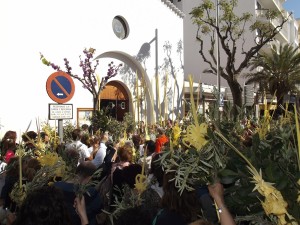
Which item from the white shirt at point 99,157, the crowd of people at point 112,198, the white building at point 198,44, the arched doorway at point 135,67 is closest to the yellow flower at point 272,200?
the crowd of people at point 112,198

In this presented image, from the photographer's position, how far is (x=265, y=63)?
22.9m

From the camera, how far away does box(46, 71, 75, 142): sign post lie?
632 centimetres

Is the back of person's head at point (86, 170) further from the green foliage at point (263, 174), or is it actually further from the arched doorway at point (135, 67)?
the arched doorway at point (135, 67)

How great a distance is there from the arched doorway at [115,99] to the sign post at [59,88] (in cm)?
1017

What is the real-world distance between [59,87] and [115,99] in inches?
439

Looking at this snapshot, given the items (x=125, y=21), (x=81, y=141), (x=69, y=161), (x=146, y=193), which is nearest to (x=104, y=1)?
(x=125, y=21)

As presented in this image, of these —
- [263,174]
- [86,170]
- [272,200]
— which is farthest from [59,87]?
[272,200]

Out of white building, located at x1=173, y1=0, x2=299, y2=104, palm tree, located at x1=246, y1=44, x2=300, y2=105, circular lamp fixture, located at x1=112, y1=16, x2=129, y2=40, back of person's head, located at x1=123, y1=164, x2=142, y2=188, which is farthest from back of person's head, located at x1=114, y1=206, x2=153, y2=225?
white building, located at x1=173, y1=0, x2=299, y2=104

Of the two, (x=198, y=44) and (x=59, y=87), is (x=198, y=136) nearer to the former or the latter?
(x=59, y=87)

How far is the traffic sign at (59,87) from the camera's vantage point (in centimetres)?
632

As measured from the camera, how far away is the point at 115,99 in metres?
17.6

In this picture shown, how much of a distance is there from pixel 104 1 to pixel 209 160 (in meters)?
15.1

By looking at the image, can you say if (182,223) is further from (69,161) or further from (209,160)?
(69,161)

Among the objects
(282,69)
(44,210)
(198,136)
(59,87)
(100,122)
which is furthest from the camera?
(282,69)
